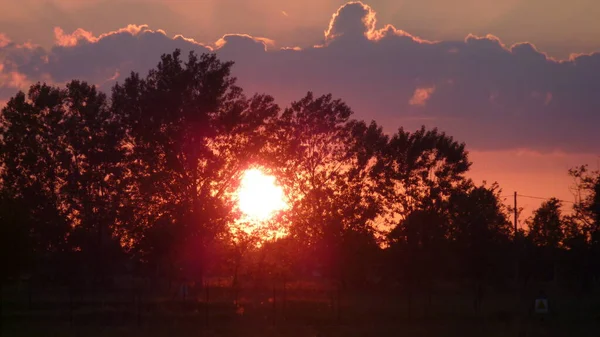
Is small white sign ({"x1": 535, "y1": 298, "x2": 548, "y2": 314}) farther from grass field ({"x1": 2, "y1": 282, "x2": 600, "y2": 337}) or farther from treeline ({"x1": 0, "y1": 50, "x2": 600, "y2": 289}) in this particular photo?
treeline ({"x1": 0, "y1": 50, "x2": 600, "y2": 289})

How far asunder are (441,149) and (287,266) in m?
19.7

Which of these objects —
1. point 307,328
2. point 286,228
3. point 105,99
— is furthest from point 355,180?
point 307,328

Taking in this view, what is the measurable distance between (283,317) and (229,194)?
2533 centimetres

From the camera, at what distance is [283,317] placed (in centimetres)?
4525

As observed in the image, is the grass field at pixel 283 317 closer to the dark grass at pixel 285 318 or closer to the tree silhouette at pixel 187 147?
the dark grass at pixel 285 318

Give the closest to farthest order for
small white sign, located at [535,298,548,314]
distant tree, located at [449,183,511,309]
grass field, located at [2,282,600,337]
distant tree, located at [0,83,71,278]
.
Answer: grass field, located at [2,282,600,337] < small white sign, located at [535,298,548,314] < distant tree, located at [449,183,511,309] < distant tree, located at [0,83,71,278]

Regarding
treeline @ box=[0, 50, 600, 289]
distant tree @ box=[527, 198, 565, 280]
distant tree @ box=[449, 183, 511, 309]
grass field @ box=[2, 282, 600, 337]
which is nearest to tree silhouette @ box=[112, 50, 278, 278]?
treeline @ box=[0, 50, 600, 289]

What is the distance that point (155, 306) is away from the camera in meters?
49.1

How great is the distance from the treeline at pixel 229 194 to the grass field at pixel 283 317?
924 cm

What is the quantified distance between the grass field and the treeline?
9241 mm

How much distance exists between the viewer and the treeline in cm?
6738

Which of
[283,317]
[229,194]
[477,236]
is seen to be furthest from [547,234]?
[283,317]

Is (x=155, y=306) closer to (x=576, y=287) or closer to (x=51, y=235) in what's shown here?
(x=51, y=235)

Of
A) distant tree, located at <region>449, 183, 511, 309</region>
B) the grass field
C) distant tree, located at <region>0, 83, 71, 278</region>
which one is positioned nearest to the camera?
the grass field
